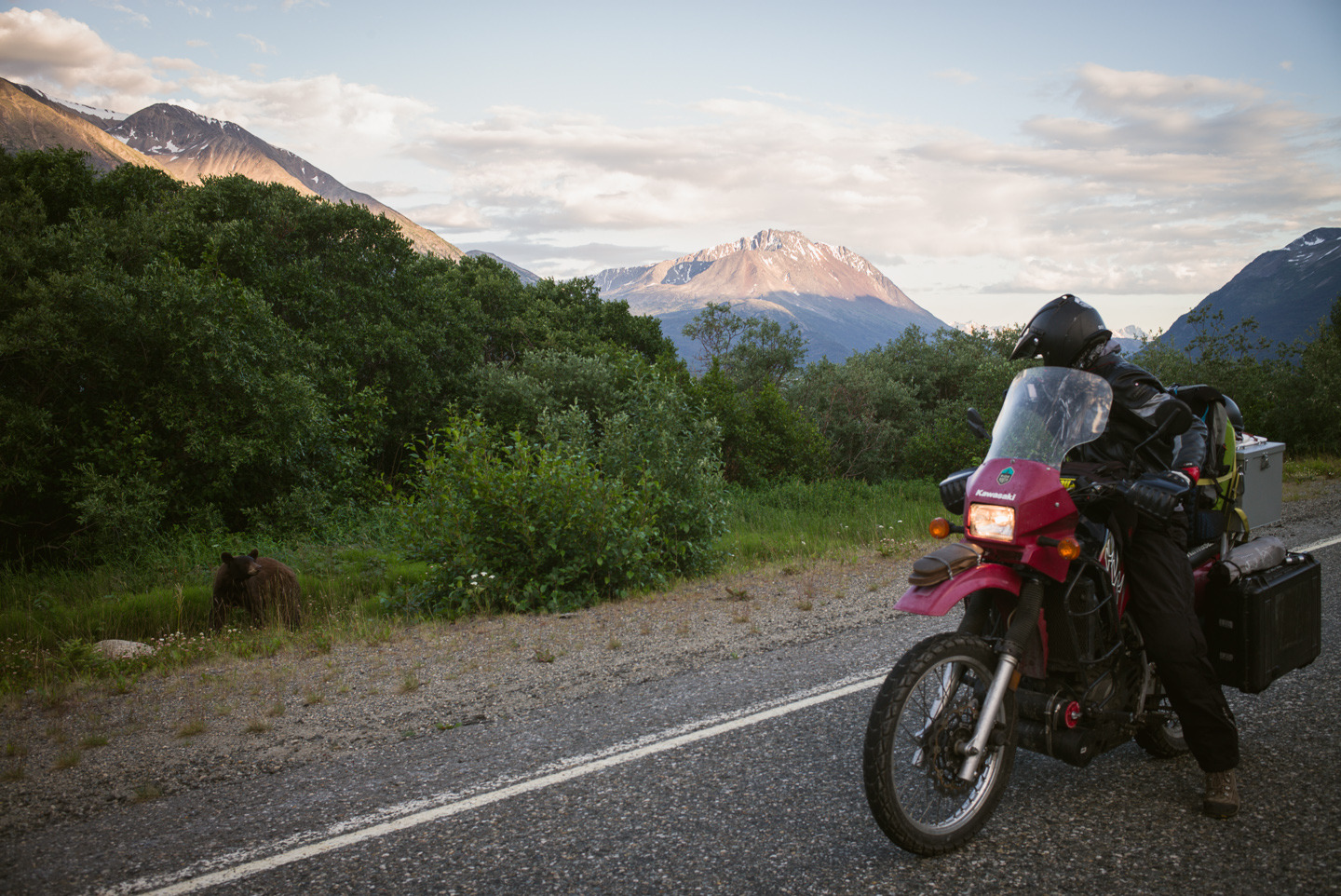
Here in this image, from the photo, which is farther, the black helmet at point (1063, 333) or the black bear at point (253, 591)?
the black bear at point (253, 591)

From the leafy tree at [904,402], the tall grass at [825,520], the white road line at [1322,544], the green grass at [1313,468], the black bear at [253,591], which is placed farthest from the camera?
the leafy tree at [904,402]

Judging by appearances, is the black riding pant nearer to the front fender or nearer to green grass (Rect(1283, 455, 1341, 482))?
the front fender

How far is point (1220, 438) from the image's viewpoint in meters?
3.77

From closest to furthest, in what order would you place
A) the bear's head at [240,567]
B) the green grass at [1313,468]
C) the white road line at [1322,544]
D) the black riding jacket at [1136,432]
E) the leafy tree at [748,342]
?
the black riding jacket at [1136,432]
the white road line at [1322,544]
the bear's head at [240,567]
the green grass at [1313,468]
the leafy tree at [748,342]

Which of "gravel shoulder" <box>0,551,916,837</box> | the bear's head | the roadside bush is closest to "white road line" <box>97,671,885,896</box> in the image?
"gravel shoulder" <box>0,551,916,837</box>

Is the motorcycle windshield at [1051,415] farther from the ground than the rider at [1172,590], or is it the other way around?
the motorcycle windshield at [1051,415]

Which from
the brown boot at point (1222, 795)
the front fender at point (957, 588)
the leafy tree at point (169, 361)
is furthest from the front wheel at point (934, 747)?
the leafy tree at point (169, 361)

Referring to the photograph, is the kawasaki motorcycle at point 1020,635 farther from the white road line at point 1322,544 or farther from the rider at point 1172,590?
the white road line at point 1322,544

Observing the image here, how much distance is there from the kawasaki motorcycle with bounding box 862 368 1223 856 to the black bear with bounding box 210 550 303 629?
760 centimetres

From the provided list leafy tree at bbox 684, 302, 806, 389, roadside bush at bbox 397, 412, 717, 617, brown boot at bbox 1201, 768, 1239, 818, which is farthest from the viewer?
leafy tree at bbox 684, 302, 806, 389

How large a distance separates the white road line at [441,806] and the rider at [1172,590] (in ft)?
6.39

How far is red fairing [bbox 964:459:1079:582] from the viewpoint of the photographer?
3.05 m

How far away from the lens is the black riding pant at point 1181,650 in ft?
10.8

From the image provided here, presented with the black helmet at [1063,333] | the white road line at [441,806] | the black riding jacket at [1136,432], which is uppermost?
the black helmet at [1063,333]
